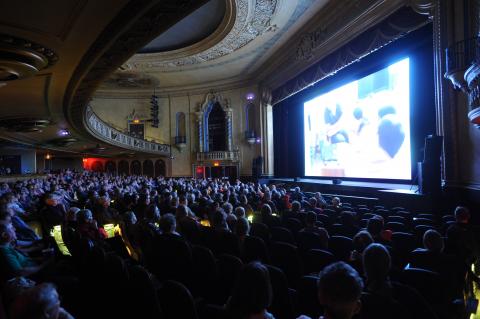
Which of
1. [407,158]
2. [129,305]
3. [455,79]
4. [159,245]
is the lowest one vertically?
[129,305]

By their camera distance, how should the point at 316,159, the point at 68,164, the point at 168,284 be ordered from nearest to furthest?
the point at 168,284 < the point at 316,159 < the point at 68,164

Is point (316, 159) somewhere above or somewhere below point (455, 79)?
below

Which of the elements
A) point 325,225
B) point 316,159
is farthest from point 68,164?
point 325,225

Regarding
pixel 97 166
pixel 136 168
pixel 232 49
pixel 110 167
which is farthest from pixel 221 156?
pixel 97 166

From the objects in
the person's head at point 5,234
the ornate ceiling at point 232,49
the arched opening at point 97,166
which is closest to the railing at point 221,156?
the ornate ceiling at point 232,49

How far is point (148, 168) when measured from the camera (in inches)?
1083

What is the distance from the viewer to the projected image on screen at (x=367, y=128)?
37.6 feet

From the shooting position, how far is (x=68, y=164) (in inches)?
1196

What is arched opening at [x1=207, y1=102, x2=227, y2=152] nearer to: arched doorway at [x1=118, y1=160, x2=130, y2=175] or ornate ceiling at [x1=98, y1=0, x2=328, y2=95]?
ornate ceiling at [x1=98, y1=0, x2=328, y2=95]

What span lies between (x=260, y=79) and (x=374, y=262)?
68.1 ft

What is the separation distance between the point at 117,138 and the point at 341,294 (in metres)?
19.4

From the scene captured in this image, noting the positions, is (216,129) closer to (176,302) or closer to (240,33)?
(240,33)

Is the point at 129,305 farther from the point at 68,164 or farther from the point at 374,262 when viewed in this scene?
the point at 68,164

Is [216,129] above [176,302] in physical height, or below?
above
